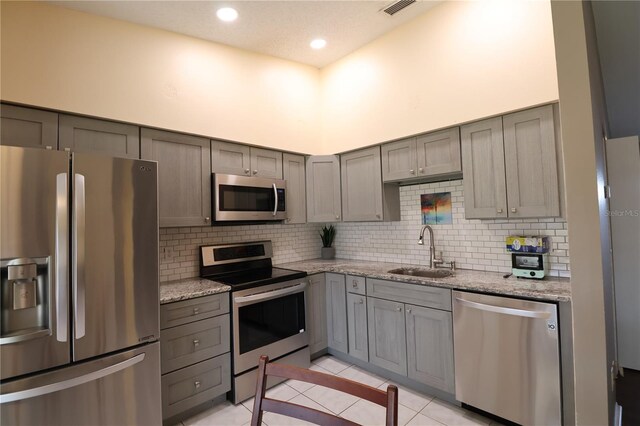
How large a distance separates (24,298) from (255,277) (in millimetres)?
1561

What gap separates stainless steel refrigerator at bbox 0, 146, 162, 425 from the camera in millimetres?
1458

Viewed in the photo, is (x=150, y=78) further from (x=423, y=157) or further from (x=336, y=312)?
(x=336, y=312)

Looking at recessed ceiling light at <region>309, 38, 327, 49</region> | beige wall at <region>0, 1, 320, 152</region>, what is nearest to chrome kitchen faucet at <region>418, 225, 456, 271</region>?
beige wall at <region>0, 1, 320, 152</region>

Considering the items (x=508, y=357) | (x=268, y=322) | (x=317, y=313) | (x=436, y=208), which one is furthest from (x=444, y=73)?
(x=268, y=322)

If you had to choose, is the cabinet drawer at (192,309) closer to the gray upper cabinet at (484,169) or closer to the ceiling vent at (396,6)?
the gray upper cabinet at (484,169)

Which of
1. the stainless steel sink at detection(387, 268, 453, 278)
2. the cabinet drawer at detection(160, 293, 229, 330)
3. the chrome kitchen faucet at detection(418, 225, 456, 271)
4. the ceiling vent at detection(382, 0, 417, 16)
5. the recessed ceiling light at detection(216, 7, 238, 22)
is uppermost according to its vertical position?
the ceiling vent at detection(382, 0, 417, 16)

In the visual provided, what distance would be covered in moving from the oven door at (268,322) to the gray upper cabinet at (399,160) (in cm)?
134

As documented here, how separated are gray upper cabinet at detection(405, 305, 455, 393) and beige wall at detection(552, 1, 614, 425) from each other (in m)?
0.84

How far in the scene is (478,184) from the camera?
245cm

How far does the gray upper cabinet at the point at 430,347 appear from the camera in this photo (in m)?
2.32

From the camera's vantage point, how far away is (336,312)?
10.2 ft

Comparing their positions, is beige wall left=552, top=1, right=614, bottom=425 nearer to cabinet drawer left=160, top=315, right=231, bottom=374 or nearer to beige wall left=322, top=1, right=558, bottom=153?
beige wall left=322, top=1, right=558, bottom=153

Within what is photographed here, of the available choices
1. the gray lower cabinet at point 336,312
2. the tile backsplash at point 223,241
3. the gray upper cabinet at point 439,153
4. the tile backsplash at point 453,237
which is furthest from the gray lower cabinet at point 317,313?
the gray upper cabinet at point 439,153

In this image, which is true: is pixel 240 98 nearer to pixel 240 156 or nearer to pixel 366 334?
pixel 240 156
